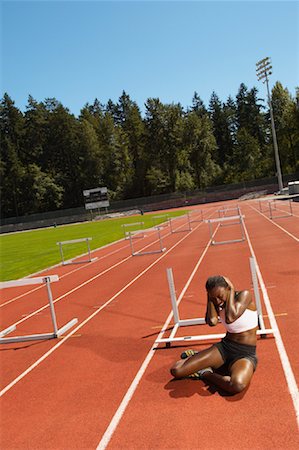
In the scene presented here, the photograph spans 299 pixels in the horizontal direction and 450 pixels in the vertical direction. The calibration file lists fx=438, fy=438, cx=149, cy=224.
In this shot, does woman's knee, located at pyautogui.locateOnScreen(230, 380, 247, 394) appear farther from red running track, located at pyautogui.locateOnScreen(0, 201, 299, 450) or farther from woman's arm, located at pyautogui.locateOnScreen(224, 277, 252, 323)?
woman's arm, located at pyautogui.locateOnScreen(224, 277, 252, 323)

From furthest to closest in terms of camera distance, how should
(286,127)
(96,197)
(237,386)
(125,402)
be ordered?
(286,127)
(96,197)
(125,402)
(237,386)

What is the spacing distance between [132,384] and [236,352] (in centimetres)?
141

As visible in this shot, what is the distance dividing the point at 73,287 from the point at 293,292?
6.77m

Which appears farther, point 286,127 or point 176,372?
point 286,127

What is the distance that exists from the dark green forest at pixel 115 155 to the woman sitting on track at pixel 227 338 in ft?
243

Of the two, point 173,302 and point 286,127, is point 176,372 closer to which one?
point 173,302

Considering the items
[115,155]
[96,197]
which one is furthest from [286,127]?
[96,197]

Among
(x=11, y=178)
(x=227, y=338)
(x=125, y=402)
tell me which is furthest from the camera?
(x=11, y=178)

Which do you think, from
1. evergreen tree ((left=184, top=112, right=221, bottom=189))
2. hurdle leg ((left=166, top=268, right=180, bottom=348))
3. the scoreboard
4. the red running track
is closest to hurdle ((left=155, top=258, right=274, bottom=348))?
hurdle leg ((left=166, top=268, right=180, bottom=348))

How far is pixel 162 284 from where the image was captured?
38.3ft

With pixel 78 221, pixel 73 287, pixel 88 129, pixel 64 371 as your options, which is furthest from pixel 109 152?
pixel 64 371

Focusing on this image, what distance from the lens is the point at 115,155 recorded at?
274 feet

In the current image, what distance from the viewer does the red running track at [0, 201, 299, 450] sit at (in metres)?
4.30

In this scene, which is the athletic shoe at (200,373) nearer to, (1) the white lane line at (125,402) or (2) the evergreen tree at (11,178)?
(1) the white lane line at (125,402)
